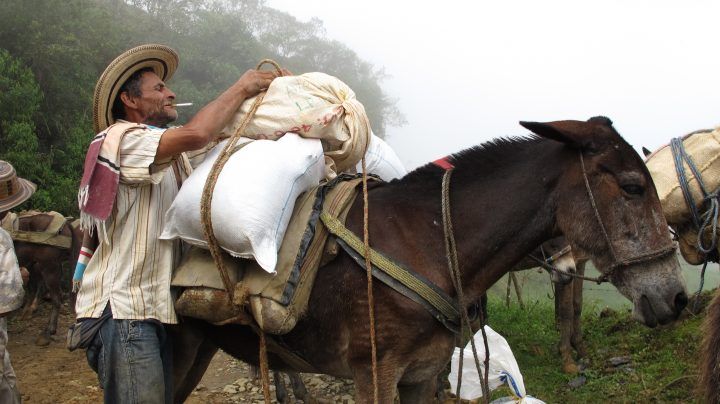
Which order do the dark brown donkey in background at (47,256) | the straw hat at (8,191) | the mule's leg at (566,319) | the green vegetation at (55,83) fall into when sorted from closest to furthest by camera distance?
1. the straw hat at (8,191)
2. the mule's leg at (566,319)
3. the dark brown donkey in background at (47,256)
4. the green vegetation at (55,83)

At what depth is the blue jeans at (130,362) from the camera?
2.09 meters

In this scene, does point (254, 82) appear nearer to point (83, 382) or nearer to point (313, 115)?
point (313, 115)

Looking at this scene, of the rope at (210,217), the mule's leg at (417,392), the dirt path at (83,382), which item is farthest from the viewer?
the dirt path at (83,382)

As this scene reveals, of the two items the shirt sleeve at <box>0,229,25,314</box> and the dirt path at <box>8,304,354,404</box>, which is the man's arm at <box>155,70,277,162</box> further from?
the dirt path at <box>8,304,354,404</box>

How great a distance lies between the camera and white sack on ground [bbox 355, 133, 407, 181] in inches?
118

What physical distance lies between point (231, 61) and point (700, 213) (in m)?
29.4

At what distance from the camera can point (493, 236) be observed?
2133 mm

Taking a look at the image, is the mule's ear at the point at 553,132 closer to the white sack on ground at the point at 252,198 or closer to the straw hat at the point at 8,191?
the white sack on ground at the point at 252,198

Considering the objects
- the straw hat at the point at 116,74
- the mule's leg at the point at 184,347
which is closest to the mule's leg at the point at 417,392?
the mule's leg at the point at 184,347

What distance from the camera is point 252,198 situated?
1.99 metres

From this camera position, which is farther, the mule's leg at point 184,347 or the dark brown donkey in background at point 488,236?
the mule's leg at point 184,347

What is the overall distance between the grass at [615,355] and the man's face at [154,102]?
13.4 ft

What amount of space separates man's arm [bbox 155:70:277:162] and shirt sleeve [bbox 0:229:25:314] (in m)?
1.99

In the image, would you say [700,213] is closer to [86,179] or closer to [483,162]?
[483,162]
